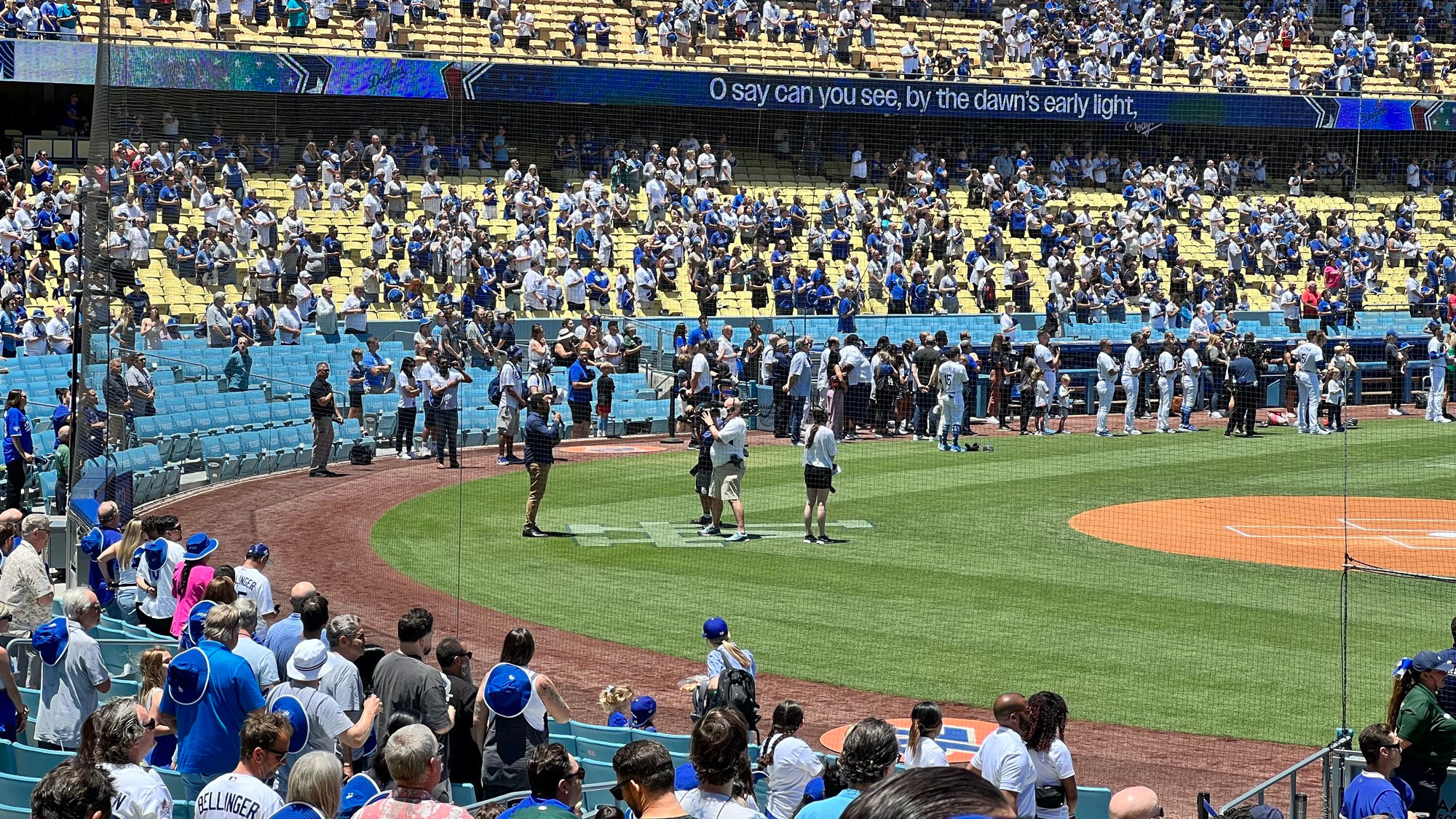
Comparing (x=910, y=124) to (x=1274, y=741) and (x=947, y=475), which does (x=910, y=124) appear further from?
(x=1274, y=741)

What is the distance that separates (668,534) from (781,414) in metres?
7.36

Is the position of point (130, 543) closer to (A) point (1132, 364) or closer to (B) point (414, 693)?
(B) point (414, 693)

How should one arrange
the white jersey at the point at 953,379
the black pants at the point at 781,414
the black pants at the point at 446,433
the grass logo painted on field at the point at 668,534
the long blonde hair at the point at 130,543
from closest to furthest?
the long blonde hair at the point at 130,543
the grass logo painted on field at the point at 668,534
the black pants at the point at 446,433
the white jersey at the point at 953,379
the black pants at the point at 781,414

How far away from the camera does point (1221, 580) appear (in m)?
15.5

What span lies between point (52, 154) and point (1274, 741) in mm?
25888

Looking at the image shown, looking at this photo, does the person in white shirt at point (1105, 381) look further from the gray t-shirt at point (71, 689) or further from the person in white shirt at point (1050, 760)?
the gray t-shirt at point (71, 689)

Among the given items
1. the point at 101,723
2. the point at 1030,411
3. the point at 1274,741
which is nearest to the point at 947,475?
the point at 1030,411

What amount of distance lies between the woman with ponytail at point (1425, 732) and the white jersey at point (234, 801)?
5513 mm

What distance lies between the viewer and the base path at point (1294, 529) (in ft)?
54.2

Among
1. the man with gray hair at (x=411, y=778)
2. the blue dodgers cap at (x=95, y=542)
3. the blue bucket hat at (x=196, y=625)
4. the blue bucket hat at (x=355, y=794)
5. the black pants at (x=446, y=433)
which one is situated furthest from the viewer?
the black pants at (x=446, y=433)

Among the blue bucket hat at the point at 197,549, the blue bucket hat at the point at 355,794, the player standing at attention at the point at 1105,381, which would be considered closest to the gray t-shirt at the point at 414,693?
the blue bucket hat at the point at 355,794

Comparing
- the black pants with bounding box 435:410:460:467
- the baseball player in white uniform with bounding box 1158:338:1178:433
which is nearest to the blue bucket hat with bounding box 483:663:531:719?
the black pants with bounding box 435:410:460:467

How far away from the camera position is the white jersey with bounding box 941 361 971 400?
22766mm

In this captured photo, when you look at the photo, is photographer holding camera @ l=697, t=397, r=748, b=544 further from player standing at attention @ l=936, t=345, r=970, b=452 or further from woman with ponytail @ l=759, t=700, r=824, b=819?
woman with ponytail @ l=759, t=700, r=824, b=819
